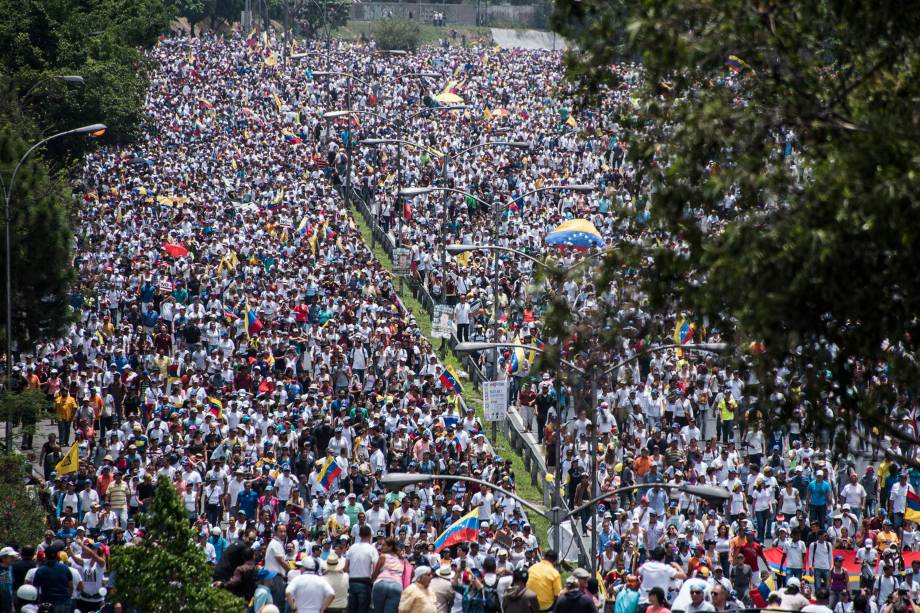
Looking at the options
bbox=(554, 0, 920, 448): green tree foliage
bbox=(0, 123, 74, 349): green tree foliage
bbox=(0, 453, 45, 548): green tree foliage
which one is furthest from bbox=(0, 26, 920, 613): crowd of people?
bbox=(554, 0, 920, 448): green tree foliage

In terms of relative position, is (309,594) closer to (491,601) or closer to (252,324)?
(491,601)

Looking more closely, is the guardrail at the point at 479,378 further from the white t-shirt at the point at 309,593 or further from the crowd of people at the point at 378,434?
the white t-shirt at the point at 309,593

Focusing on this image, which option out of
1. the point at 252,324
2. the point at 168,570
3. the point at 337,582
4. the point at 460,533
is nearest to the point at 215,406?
the point at 252,324

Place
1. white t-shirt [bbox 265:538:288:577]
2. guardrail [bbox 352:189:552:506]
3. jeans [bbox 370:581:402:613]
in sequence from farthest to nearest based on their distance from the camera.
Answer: guardrail [bbox 352:189:552:506]
white t-shirt [bbox 265:538:288:577]
jeans [bbox 370:581:402:613]

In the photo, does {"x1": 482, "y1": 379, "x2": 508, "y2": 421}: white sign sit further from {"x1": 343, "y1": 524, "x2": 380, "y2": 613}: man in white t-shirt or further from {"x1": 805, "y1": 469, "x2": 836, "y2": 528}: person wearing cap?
{"x1": 343, "y1": 524, "x2": 380, "y2": 613}: man in white t-shirt

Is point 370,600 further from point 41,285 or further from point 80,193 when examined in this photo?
point 80,193

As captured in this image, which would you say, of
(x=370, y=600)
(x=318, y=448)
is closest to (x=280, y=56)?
(x=318, y=448)
